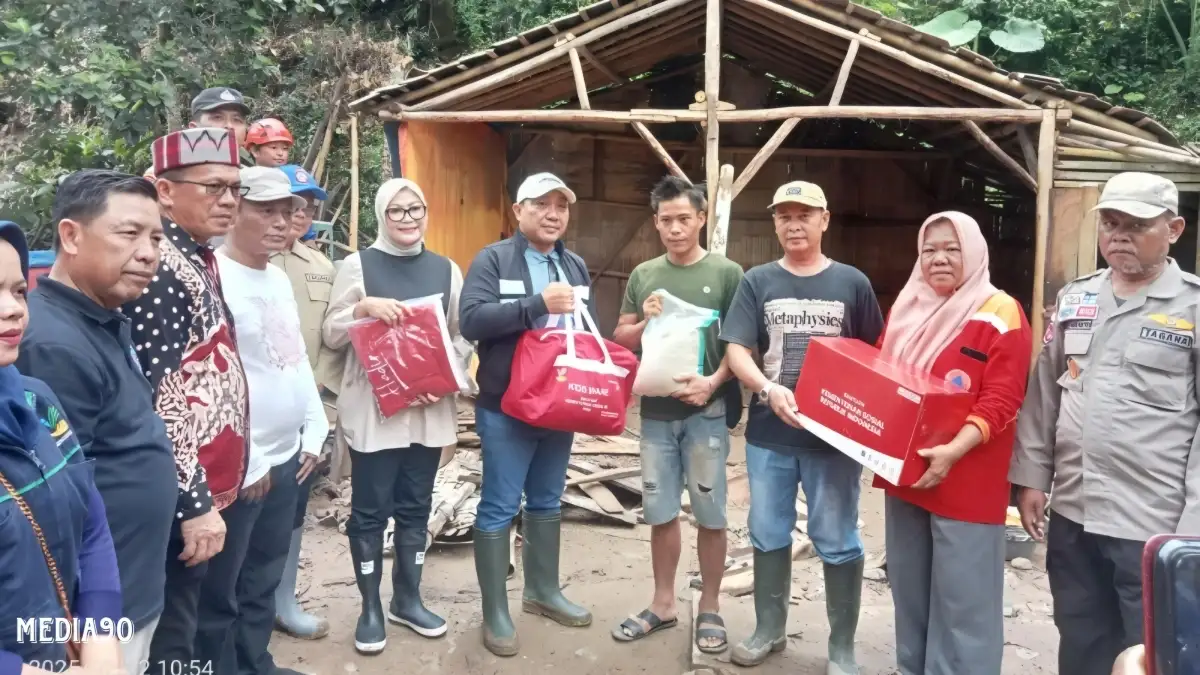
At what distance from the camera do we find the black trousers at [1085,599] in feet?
8.71

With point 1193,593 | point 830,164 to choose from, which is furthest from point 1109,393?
point 830,164

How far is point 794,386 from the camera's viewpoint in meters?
3.19

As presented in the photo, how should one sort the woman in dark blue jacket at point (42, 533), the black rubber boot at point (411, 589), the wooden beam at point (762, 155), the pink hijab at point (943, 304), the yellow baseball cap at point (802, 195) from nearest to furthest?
1. the woman in dark blue jacket at point (42, 533)
2. the pink hijab at point (943, 304)
3. the yellow baseball cap at point (802, 195)
4. the black rubber boot at point (411, 589)
5. the wooden beam at point (762, 155)

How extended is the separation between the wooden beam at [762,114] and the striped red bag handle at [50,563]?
544cm

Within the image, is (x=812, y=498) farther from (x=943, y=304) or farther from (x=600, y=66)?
(x=600, y=66)

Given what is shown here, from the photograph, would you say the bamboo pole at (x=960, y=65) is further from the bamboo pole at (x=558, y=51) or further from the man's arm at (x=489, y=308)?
the man's arm at (x=489, y=308)

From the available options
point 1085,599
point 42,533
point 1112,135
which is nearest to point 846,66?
point 1112,135

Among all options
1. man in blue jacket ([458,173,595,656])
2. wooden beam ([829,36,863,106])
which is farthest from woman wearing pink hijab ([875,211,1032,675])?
wooden beam ([829,36,863,106])

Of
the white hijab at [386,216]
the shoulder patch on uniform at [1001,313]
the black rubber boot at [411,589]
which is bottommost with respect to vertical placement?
the black rubber boot at [411,589]

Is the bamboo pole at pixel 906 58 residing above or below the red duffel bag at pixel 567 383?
above

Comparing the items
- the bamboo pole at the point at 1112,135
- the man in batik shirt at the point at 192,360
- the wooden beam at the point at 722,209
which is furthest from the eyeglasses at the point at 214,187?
the bamboo pole at the point at 1112,135

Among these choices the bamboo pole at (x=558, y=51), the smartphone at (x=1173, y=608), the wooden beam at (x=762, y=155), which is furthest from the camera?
the bamboo pole at (x=558, y=51)

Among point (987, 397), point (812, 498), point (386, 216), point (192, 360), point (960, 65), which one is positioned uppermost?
point (960, 65)

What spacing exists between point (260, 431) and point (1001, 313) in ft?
8.15
